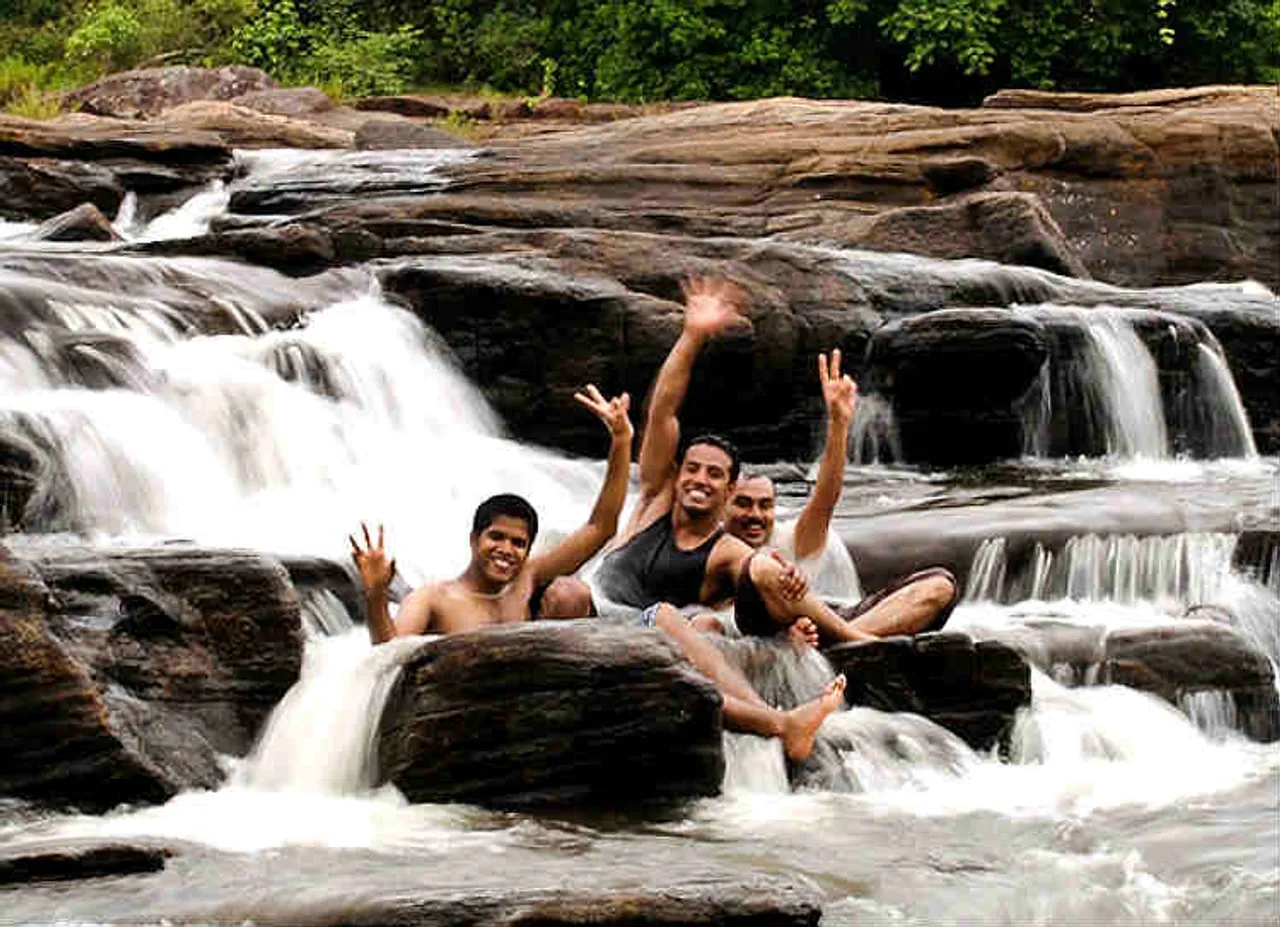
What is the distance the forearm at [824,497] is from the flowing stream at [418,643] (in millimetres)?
826

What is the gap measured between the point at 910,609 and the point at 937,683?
2.33ft

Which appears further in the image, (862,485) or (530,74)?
(530,74)

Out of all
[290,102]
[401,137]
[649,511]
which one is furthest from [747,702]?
[290,102]

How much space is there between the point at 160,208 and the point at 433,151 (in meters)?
2.51

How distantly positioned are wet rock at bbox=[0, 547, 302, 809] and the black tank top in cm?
175

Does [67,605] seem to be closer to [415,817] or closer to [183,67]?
[415,817]

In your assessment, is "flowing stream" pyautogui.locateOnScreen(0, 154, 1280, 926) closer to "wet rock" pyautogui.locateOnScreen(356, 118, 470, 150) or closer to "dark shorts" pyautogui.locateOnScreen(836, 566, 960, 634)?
"dark shorts" pyautogui.locateOnScreen(836, 566, 960, 634)

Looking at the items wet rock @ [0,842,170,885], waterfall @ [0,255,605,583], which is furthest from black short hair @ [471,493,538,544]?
wet rock @ [0,842,170,885]

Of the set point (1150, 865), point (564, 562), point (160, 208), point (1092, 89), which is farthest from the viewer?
point (1092, 89)

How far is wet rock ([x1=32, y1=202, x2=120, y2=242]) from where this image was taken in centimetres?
1642

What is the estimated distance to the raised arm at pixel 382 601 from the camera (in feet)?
28.1

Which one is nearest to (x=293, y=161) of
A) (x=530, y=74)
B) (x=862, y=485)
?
(x=862, y=485)

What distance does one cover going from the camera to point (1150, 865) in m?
7.51

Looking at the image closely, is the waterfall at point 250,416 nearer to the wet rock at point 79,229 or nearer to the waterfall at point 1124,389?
the wet rock at point 79,229
